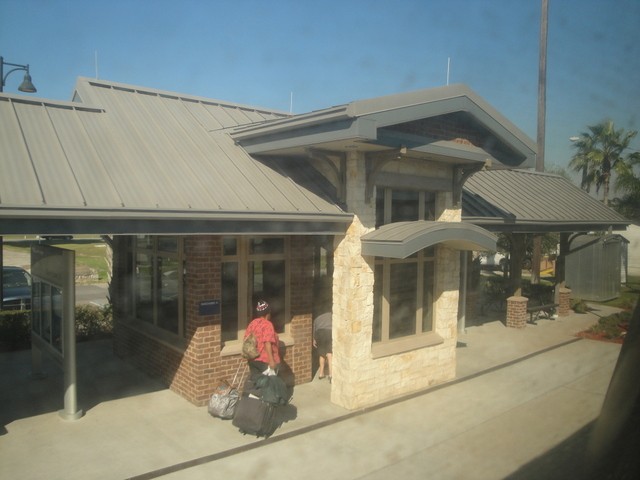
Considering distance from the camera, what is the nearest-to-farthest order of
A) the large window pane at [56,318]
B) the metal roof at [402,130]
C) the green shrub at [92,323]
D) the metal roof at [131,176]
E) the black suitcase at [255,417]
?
1. the metal roof at [131,176]
2. the black suitcase at [255,417]
3. the metal roof at [402,130]
4. the large window pane at [56,318]
5. the green shrub at [92,323]

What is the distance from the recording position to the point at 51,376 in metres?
8.59

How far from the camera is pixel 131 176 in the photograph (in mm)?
6566

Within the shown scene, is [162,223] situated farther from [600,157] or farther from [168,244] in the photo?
[600,157]

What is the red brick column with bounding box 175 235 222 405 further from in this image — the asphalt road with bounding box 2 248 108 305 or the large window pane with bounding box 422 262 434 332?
the asphalt road with bounding box 2 248 108 305

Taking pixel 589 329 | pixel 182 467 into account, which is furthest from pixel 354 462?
pixel 589 329

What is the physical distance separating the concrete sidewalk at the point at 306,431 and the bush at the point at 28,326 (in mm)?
1396

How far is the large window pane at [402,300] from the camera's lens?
823 centimetres

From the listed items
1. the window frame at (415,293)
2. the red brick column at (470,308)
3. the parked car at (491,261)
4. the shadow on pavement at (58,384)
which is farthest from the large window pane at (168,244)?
the parked car at (491,261)

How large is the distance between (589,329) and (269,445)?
9.76 metres

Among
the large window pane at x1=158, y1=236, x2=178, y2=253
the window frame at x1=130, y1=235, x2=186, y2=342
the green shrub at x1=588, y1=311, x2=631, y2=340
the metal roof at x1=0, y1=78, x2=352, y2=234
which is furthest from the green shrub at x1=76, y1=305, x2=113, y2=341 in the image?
the green shrub at x1=588, y1=311, x2=631, y2=340

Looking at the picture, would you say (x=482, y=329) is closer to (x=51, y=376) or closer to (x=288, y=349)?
(x=288, y=349)

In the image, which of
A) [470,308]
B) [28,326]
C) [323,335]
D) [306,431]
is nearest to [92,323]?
[28,326]

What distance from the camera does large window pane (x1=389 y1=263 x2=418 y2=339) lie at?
8234 mm

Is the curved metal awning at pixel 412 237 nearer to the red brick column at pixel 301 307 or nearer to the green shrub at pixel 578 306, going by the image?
the red brick column at pixel 301 307
